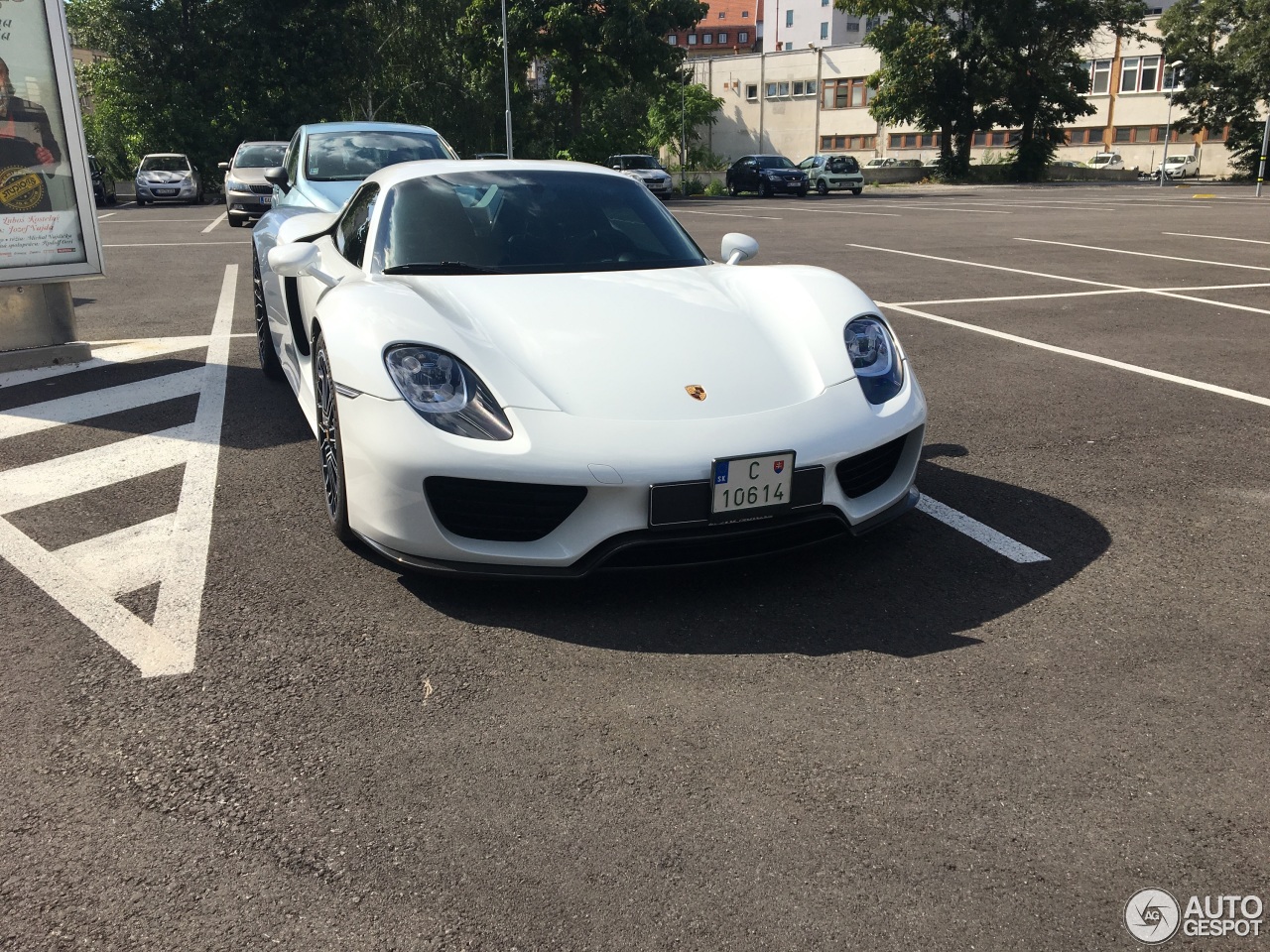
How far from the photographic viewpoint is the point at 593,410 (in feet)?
10.6


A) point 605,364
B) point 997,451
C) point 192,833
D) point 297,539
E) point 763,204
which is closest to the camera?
point 192,833

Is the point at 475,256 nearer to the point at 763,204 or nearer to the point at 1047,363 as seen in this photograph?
the point at 1047,363

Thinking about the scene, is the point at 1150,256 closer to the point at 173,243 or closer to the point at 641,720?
the point at 641,720

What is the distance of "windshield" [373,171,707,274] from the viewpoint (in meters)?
4.28

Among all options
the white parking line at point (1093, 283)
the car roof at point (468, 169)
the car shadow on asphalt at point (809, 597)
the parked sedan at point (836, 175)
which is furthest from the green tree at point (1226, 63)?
the car shadow on asphalt at point (809, 597)

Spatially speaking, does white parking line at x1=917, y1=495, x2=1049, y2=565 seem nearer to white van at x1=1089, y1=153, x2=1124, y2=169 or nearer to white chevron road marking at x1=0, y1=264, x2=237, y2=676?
white chevron road marking at x1=0, y1=264, x2=237, y2=676

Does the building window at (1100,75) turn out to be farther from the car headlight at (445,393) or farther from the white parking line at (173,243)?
the car headlight at (445,393)

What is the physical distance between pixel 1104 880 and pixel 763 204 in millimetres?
30270

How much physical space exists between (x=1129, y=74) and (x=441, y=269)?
77.6m

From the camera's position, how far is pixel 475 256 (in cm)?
427

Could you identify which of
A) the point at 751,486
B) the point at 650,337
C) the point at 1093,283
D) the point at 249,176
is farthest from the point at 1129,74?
the point at 751,486

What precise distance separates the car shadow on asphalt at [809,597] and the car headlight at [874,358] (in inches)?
21.4

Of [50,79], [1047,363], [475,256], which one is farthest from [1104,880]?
[50,79]

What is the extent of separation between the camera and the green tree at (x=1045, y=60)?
164 feet
